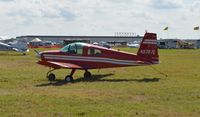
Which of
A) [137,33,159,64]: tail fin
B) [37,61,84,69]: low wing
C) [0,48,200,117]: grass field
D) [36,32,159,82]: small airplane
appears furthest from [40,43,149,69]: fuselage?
[0,48,200,117]: grass field

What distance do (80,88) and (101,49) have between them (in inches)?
196

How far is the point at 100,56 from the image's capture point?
21844 mm

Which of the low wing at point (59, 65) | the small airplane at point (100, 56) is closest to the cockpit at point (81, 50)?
the small airplane at point (100, 56)

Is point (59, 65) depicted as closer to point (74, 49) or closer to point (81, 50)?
point (74, 49)

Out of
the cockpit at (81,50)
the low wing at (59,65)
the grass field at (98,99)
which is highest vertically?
the cockpit at (81,50)

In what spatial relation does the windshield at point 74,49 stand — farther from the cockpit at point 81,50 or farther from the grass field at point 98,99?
the grass field at point 98,99

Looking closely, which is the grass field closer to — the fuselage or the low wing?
the low wing

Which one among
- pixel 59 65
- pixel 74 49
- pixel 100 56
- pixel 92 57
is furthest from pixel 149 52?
pixel 59 65

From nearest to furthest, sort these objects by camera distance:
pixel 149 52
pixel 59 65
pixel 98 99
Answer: pixel 98 99
pixel 59 65
pixel 149 52

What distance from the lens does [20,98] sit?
45.2 ft

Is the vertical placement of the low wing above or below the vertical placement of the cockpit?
below

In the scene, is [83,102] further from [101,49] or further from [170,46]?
[170,46]

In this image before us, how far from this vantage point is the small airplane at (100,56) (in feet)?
70.9

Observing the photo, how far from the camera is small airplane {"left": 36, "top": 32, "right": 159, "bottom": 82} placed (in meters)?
21.6
